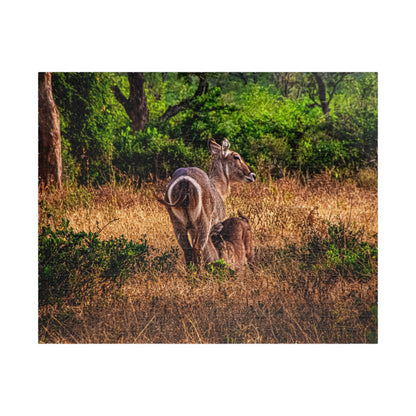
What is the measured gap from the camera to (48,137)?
6383 millimetres

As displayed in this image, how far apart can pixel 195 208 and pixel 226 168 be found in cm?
60

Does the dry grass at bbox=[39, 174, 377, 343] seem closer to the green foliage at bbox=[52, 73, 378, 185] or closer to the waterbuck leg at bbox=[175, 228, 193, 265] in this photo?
the waterbuck leg at bbox=[175, 228, 193, 265]

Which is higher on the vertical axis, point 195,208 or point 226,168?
point 226,168

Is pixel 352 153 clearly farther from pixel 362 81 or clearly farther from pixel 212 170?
pixel 212 170

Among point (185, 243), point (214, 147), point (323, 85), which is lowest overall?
point (185, 243)

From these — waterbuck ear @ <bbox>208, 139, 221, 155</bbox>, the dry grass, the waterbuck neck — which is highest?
waterbuck ear @ <bbox>208, 139, 221, 155</bbox>

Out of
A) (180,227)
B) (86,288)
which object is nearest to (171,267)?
(180,227)

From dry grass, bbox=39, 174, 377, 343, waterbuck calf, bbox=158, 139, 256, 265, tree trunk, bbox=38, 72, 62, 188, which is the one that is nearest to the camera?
dry grass, bbox=39, 174, 377, 343

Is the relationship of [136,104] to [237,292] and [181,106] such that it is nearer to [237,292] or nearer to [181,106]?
[181,106]

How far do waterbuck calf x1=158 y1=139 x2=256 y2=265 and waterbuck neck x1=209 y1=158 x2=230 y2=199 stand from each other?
0.04ft

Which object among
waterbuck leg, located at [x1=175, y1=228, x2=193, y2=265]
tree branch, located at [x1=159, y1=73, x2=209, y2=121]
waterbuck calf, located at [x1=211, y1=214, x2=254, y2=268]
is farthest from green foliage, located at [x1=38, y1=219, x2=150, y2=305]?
tree branch, located at [x1=159, y1=73, x2=209, y2=121]

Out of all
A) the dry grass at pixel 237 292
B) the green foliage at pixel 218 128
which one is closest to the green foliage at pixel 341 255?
the dry grass at pixel 237 292

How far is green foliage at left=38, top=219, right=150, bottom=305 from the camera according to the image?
618 centimetres

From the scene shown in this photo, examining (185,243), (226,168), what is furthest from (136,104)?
(185,243)
